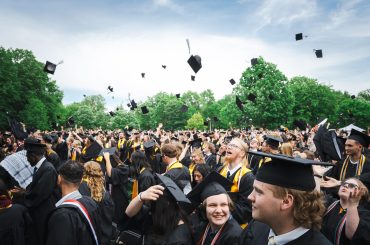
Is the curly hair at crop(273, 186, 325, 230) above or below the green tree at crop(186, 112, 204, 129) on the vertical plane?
above

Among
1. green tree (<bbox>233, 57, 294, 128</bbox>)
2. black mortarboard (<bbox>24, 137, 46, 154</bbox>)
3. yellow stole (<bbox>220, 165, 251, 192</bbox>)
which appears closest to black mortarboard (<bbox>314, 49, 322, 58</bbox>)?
yellow stole (<bbox>220, 165, 251, 192</bbox>)

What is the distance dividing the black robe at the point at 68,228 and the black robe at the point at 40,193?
199 centimetres

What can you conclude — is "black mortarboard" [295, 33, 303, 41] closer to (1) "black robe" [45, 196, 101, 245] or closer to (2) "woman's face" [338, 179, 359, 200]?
(2) "woman's face" [338, 179, 359, 200]

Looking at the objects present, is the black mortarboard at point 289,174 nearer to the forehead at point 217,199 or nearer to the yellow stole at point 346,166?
the forehead at point 217,199

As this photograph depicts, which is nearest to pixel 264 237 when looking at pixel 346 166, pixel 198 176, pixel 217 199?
pixel 217 199

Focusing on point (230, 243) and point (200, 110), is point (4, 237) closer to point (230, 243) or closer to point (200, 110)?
point (230, 243)

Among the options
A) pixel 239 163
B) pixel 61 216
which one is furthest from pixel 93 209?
pixel 239 163

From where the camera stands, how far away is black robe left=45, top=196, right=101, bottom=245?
275 cm

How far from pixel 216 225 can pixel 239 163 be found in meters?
1.87

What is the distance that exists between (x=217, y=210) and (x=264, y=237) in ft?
2.60

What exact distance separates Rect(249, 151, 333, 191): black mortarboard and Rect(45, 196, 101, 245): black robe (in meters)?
1.88

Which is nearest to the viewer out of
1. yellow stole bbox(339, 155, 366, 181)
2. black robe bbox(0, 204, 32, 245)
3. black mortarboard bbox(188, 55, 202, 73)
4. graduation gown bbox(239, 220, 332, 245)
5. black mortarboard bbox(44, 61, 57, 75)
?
→ graduation gown bbox(239, 220, 332, 245)

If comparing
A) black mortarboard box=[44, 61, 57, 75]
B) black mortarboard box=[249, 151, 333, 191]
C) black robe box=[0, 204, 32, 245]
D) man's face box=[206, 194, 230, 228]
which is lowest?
black robe box=[0, 204, 32, 245]

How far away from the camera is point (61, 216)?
2805 mm
